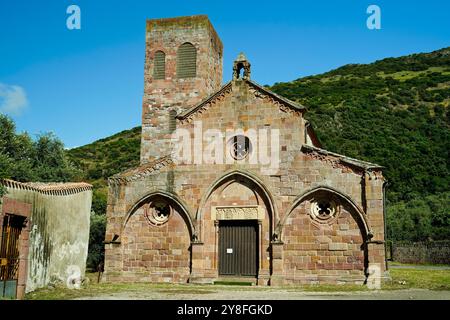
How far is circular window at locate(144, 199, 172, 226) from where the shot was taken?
811 inches

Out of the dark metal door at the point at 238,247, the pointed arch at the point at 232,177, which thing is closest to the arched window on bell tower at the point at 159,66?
the pointed arch at the point at 232,177

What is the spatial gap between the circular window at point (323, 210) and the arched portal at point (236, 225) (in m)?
1.59

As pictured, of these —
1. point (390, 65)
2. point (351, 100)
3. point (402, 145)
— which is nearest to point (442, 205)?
point (402, 145)

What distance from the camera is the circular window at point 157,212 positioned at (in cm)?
2059

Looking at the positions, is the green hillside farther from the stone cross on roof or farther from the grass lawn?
the grass lawn

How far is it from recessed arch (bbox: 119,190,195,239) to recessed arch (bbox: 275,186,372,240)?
3.69 meters

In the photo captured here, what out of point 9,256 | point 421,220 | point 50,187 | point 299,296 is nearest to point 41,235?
point 50,187

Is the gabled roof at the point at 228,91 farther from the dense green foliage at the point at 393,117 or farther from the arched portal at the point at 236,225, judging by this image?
the dense green foliage at the point at 393,117

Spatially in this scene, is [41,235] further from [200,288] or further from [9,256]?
[200,288]

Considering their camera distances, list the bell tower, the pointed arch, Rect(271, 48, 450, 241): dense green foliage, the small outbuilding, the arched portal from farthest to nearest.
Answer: Rect(271, 48, 450, 241): dense green foliage
the bell tower
the pointed arch
the arched portal
the small outbuilding

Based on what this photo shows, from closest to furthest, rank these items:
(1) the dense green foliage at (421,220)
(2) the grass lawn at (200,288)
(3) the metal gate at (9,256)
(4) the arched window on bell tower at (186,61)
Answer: (3) the metal gate at (9,256)
(2) the grass lawn at (200,288)
(4) the arched window on bell tower at (186,61)
(1) the dense green foliage at (421,220)

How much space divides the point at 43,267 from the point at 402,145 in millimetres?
45039

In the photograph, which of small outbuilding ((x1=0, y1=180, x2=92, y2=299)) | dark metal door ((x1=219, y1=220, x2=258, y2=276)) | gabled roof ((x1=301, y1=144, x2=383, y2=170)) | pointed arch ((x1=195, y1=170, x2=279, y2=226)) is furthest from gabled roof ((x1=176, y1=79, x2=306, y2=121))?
small outbuilding ((x1=0, y1=180, x2=92, y2=299))

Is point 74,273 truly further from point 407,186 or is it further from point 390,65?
point 390,65
